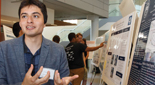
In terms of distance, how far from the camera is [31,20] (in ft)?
4.37

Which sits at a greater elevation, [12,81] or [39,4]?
[39,4]

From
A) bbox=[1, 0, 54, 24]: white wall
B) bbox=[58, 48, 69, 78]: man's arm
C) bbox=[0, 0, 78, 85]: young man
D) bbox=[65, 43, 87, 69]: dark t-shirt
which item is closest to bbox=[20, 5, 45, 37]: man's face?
bbox=[0, 0, 78, 85]: young man

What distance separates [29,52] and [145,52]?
3.08 ft

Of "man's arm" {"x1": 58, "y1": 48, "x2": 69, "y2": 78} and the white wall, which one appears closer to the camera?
"man's arm" {"x1": 58, "y1": 48, "x2": 69, "y2": 78}

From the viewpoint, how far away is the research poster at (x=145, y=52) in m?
1.10

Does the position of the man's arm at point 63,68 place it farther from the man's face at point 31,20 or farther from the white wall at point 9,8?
the white wall at point 9,8

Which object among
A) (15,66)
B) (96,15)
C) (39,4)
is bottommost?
(15,66)

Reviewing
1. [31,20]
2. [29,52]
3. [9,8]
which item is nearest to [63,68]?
[29,52]

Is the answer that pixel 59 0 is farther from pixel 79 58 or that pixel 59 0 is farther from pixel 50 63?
pixel 50 63

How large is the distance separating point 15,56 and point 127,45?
1.07 m

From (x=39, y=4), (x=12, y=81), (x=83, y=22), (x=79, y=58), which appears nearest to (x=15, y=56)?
(x=12, y=81)

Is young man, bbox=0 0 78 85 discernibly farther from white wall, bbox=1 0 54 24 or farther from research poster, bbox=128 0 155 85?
white wall, bbox=1 0 54 24

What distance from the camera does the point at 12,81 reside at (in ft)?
4.17

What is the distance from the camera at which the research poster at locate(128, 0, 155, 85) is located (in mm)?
1097
